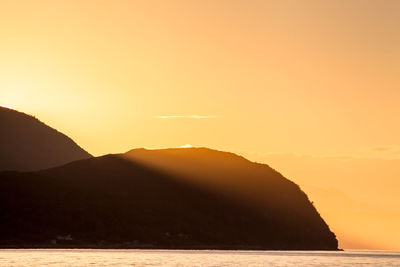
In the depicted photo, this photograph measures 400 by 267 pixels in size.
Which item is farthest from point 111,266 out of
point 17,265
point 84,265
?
point 17,265

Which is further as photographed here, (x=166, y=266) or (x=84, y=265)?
(x=166, y=266)

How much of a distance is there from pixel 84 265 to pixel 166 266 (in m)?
21.6

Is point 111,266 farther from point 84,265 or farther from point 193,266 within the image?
point 193,266

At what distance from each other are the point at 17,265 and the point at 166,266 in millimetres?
37473

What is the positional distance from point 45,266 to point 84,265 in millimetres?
10725

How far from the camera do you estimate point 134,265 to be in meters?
189

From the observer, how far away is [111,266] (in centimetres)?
18038

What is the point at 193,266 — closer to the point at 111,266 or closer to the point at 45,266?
the point at 111,266

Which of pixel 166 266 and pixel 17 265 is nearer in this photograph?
pixel 17 265

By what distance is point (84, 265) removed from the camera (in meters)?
180

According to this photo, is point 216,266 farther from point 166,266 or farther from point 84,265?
point 84,265

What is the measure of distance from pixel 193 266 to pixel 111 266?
21.9 m

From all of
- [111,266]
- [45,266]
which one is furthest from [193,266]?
[45,266]

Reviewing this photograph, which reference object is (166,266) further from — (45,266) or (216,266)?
(45,266)
